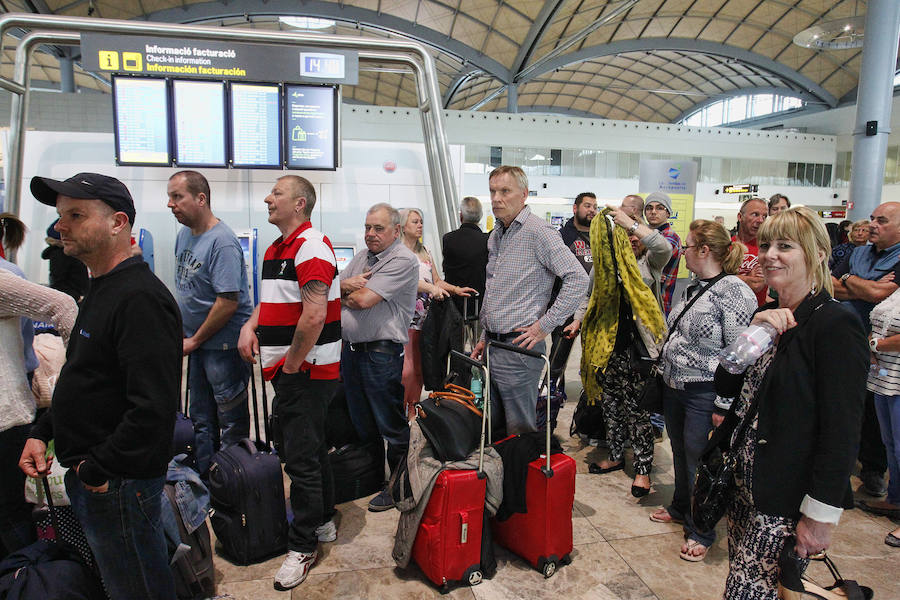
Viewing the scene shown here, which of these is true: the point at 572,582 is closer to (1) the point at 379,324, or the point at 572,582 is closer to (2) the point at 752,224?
(1) the point at 379,324

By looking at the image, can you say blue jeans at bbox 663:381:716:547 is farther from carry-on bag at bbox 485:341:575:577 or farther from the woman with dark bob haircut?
the woman with dark bob haircut

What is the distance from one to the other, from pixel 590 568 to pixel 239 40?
546cm

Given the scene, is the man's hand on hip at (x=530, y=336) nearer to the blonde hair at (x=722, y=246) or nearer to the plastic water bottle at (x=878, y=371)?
the blonde hair at (x=722, y=246)

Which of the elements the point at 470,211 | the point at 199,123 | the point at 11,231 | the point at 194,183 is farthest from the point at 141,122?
the point at 470,211

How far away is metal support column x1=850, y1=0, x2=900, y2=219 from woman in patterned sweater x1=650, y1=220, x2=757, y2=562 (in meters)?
9.05

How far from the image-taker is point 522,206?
3.12m

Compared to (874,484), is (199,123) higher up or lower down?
higher up

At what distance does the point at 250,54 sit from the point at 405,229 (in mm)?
2558

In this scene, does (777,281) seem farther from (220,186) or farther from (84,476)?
(220,186)

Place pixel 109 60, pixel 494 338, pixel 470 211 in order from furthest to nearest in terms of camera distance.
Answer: pixel 109 60 → pixel 470 211 → pixel 494 338

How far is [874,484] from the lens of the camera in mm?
3688

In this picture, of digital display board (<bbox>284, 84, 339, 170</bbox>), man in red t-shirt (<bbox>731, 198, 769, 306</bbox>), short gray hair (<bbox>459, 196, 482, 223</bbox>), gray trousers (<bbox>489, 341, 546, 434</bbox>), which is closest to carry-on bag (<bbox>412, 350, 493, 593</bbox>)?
gray trousers (<bbox>489, 341, 546, 434</bbox>)

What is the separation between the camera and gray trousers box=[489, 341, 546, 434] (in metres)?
2.95

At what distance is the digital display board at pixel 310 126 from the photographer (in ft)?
18.7
